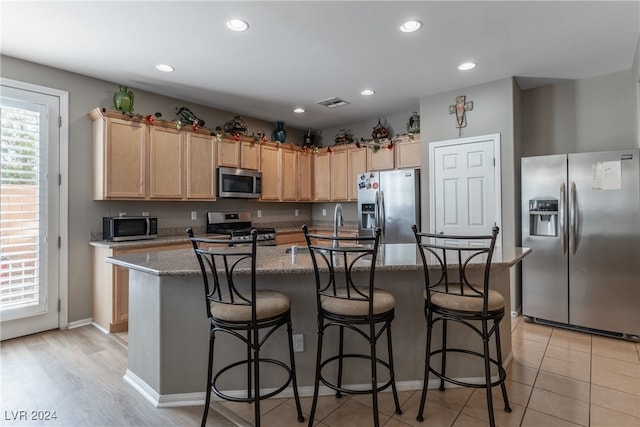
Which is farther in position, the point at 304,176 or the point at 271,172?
the point at 304,176

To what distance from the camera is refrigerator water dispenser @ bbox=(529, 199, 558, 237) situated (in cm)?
356

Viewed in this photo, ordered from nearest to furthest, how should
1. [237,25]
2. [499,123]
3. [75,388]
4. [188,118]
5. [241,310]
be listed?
1. [241,310]
2. [75,388]
3. [237,25]
4. [499,123]
5. [188,118]

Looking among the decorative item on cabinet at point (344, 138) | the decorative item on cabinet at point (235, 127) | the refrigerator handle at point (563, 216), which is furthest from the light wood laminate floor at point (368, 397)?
the decorative item on cabinet at point (344, 138)

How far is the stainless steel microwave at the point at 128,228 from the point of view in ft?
11.9

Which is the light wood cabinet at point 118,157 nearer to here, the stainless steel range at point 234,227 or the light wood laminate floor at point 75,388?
the stainless steel range at point 234,227

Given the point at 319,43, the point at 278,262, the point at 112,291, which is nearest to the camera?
the point at 278,262

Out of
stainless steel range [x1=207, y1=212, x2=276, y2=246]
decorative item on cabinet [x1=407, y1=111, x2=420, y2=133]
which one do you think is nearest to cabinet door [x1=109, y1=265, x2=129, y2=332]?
stainless steel range [x1=207, y1=212, x2=276, y2=246]

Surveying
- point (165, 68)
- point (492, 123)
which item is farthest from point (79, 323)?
point (492, 123)

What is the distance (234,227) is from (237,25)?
2992 millimetres

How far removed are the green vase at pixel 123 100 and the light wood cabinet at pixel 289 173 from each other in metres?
2.32

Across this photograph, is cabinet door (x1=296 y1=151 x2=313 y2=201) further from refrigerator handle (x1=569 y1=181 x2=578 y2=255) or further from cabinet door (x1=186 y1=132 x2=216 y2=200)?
refrigerator handle (x1=569 y1=181 x2=578 y2=255)

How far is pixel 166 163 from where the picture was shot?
Answer: 413 centimetres

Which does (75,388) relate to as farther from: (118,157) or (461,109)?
(461,109)

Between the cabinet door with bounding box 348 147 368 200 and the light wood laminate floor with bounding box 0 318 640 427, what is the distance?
320 centimetres
